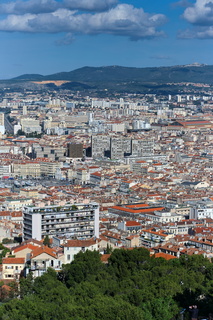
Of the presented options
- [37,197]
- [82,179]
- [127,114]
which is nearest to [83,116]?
[127,114]

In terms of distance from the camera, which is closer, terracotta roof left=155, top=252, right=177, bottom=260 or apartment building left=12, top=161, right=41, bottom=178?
terracotta roof left=155, top=252, right=177, bottom=260

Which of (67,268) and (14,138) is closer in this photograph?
(67,268)

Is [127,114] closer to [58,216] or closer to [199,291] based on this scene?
[58,216]

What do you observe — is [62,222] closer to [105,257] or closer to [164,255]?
[105,257]

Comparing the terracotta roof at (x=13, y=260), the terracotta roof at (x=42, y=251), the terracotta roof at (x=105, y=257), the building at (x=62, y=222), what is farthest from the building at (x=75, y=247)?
the building at (x=62, y=222)

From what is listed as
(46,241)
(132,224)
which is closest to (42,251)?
(46,241)

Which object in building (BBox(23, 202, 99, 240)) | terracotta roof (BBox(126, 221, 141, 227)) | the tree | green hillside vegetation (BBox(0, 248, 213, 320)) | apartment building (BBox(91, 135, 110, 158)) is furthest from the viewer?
apartment building (BBox(91, 135, 110, 158))

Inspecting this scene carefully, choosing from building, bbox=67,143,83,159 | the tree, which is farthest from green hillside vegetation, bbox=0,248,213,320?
building, bbox=67,143,83,159

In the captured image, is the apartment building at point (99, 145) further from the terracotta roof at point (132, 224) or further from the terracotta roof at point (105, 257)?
the terracotta roof at point (105, 257)

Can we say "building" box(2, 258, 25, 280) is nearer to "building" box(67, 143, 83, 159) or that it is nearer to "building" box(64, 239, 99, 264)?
"building" box(64, 239, 99, 264)
